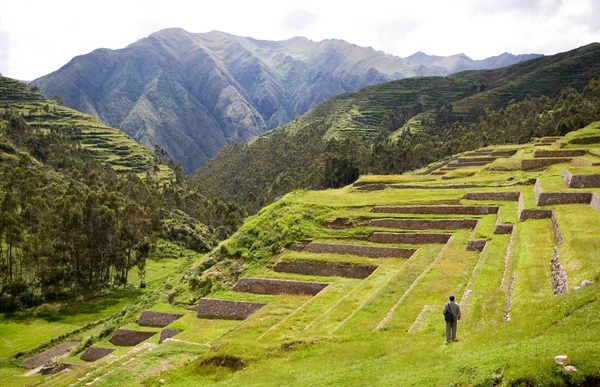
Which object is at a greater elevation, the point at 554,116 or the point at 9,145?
the point at 9,145

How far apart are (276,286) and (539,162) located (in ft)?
134

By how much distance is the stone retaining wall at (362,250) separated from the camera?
35.2 metres

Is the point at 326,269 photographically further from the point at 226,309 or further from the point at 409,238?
the point at 226,309

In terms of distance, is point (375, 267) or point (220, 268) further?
point (220, 268)

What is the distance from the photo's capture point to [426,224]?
38906 mm

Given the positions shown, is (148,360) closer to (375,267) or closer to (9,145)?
(375,267)

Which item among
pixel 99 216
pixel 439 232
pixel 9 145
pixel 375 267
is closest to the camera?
pixel 375 267

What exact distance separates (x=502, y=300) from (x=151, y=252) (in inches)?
3297

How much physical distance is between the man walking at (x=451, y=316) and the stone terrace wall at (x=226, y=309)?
54.9ft

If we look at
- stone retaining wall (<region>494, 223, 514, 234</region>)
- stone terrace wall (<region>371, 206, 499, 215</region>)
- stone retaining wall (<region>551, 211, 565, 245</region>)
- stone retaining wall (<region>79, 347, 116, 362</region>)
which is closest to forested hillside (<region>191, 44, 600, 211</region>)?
stone terrace wall (<region>371, 206, 499, 215</region>)

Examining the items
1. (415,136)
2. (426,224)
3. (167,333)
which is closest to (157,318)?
(167,333)

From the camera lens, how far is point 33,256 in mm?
63062

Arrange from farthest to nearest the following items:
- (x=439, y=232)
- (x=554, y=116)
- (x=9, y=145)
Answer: (x=9, y=145), (x=554, y=116), (x=439, y=232)

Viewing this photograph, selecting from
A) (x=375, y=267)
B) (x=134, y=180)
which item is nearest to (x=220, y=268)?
(x=375, y=267)
